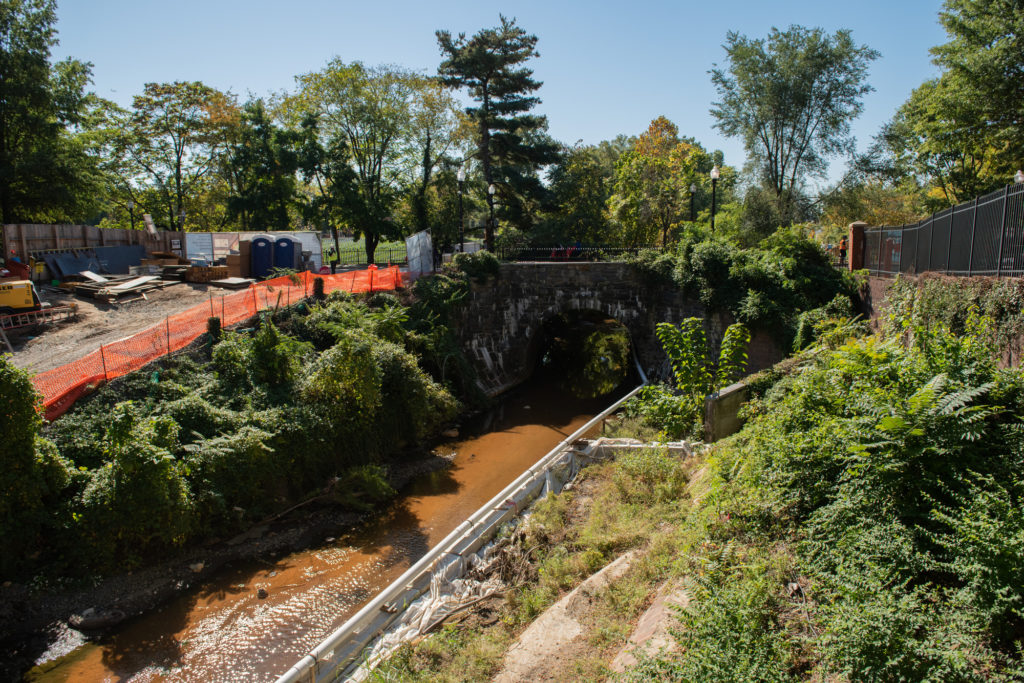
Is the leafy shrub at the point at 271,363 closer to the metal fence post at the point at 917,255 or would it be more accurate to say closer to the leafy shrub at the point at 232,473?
the leafy shrub at the point at 232,473

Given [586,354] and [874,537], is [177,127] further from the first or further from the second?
[874,537]

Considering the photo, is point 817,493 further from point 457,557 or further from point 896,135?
point 896,135

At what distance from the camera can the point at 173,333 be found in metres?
14.9

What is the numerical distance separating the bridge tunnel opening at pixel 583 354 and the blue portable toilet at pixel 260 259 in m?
10.9

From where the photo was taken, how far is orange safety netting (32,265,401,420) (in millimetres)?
11969

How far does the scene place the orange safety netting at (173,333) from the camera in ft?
39.3

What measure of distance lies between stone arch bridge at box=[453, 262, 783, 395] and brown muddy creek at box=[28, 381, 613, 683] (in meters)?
7.78

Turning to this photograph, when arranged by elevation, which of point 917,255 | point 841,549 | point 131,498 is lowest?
point 131,498

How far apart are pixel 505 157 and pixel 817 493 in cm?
2782

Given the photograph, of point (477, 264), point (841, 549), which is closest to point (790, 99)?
point (477, 264)

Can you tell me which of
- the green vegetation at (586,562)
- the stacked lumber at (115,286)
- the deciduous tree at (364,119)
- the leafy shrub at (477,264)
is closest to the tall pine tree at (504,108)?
the deciduous tree at (364,119)

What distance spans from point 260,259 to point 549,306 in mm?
11488

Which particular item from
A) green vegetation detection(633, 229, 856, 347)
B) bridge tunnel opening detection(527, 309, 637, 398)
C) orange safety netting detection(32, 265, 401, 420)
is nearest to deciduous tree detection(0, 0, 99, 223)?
orange safety netting detection(32, 265, 401, 420)

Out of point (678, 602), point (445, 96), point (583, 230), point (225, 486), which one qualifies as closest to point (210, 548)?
point (225, 486)
